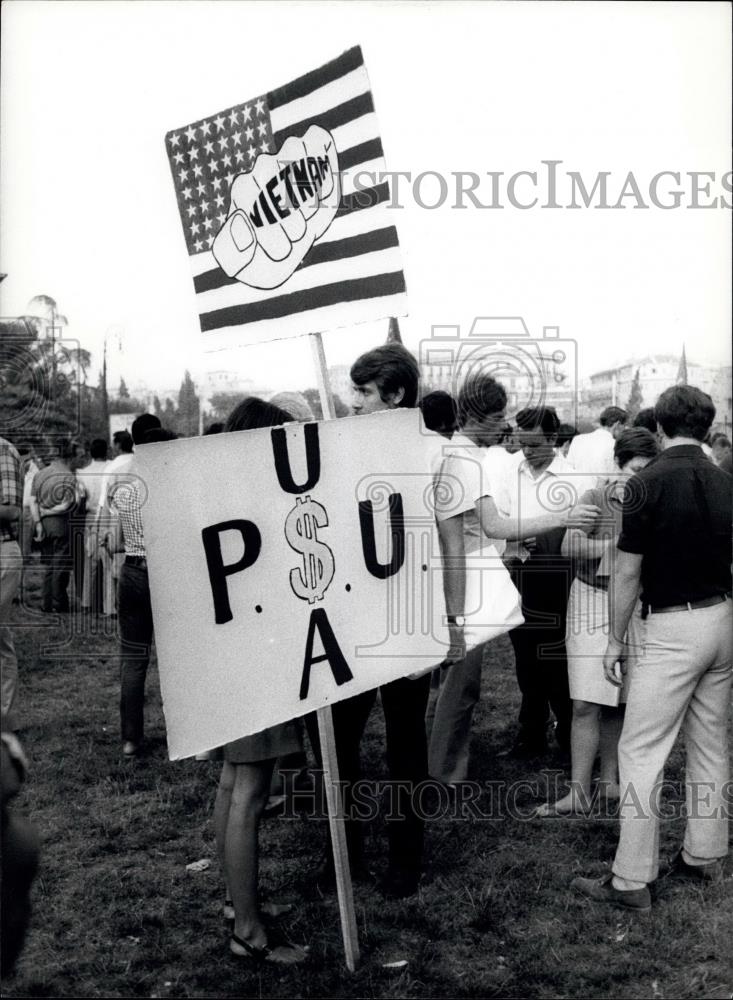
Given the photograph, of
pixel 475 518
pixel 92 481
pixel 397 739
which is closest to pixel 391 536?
pixel 397 739

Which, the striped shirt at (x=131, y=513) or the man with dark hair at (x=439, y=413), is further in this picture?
the striped shirt at (x=131, y=513)

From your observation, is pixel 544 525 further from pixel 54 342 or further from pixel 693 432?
pixel 54 342

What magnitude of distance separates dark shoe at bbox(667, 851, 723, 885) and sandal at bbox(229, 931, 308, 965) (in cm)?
164

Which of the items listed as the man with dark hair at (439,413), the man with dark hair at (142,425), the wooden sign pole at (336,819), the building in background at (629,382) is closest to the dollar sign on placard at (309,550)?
the wooden sign pole at (336,819)

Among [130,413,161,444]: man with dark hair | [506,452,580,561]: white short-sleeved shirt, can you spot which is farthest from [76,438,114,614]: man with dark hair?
[506,452,580,561]: white short-sleeved shirt

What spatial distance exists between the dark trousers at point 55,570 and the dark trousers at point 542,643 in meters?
6.90

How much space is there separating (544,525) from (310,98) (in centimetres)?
191

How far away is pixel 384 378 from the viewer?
3.53 m

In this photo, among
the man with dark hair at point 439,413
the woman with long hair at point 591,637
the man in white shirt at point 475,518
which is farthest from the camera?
the man with dark hair at point 439,413

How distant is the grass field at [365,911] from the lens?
3143mm

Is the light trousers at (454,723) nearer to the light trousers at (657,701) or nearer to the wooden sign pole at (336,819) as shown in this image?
the light trousers at (657,701)

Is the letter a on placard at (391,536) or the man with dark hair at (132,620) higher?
the letter a on placard at (391,536)

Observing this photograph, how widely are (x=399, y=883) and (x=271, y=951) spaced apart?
2.31ft

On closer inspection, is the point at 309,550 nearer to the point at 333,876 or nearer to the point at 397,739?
the point at 397,739
